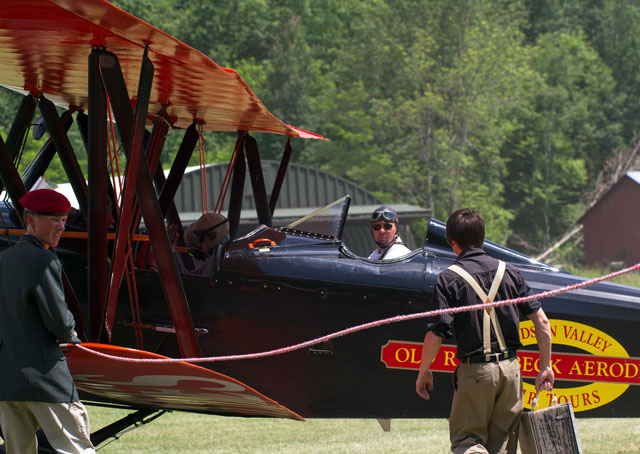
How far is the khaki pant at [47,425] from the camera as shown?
408 centimetres

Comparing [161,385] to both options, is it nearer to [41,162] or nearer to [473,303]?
[473,303]

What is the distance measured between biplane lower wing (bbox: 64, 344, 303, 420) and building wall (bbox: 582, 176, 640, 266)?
3461 cm

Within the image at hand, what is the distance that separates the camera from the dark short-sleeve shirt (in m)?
4.17

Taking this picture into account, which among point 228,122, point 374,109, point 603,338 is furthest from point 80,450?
point 374,109

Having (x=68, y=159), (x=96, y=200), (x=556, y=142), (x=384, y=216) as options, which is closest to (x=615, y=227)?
(x=556, y=142)

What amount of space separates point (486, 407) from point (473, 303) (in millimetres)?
535

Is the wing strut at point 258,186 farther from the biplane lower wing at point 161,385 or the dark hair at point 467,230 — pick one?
the dark hair at point 467,230

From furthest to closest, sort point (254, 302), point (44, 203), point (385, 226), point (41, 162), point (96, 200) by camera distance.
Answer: point (385, 226)
point (41, 162)
point (254, 302)
point (96, 200)
point (44, 203)

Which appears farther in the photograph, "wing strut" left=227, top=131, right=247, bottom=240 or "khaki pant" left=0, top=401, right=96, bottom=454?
"wing strut" left=227, top=131, right=247, bottom=240

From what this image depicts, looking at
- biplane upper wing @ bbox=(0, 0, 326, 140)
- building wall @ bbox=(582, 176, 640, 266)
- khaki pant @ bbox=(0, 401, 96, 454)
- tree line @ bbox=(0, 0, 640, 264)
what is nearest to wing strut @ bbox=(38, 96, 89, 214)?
biplane upper wing @ bbox=(0, 0, 326, 140)

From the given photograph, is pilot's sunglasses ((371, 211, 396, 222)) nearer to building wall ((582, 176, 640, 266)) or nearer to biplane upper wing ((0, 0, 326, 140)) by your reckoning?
biplane upper wing ((0, 0, 326, 140))

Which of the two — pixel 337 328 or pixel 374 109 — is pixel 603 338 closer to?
pixel 337 328

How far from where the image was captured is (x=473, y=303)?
13.6 feet

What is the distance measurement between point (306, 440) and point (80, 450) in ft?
13.3
